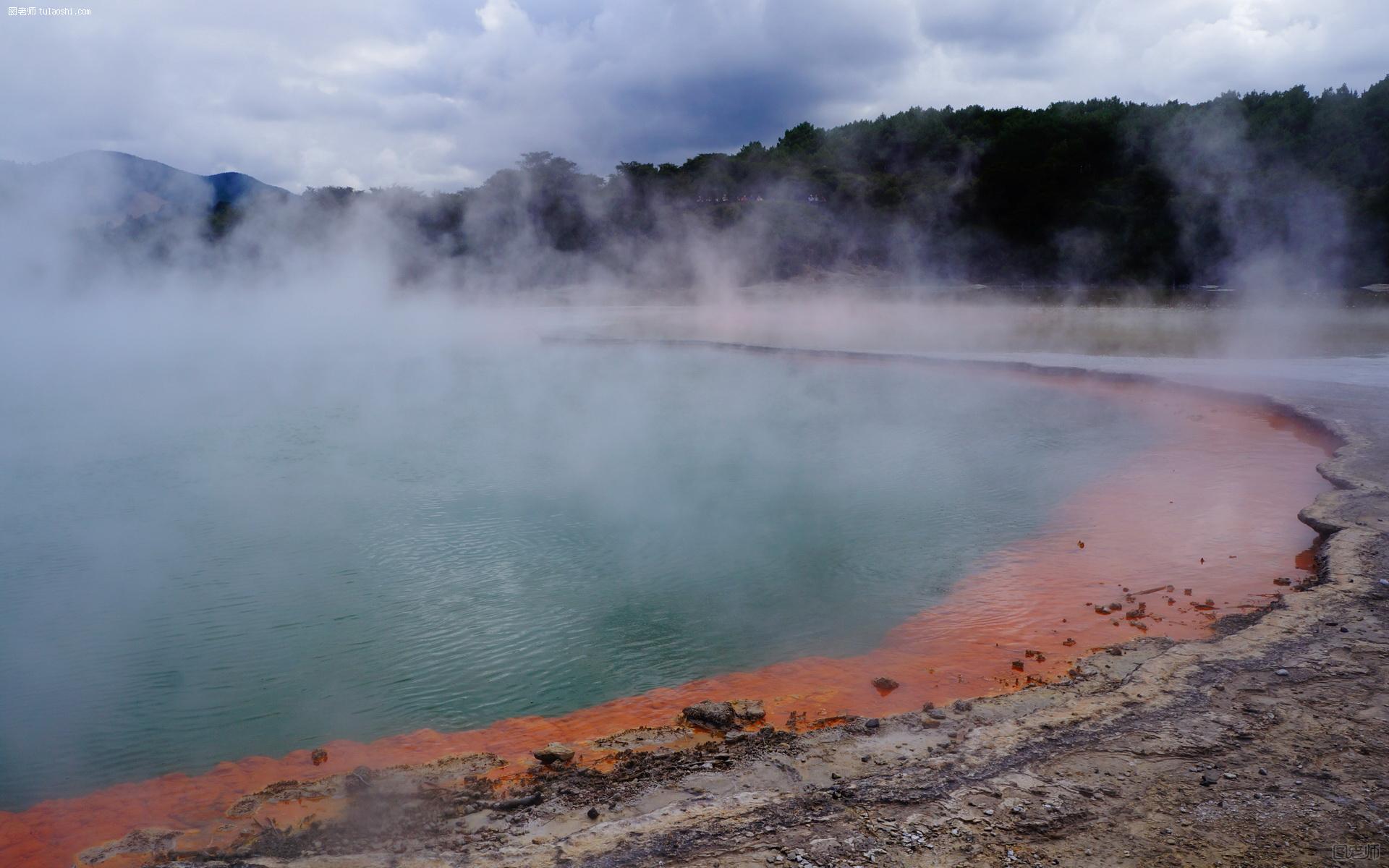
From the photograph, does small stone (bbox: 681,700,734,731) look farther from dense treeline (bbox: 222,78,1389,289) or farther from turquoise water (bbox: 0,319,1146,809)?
dense treeline (bbox: 222,78,1389,289)

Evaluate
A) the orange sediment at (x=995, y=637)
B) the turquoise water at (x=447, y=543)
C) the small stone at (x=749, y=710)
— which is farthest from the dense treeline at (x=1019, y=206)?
the small stone at (x=749, y=710)

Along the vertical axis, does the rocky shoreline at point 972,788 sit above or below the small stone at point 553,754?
above

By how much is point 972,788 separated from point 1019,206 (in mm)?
25450

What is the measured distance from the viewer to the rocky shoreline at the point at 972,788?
2.07 metres

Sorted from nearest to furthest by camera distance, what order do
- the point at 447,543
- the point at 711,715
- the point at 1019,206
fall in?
the point at 711,715 < the point at 447,543 < the point at 1019,206

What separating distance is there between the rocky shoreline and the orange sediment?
6.7 inches

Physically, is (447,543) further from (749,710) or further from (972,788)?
(972,788)

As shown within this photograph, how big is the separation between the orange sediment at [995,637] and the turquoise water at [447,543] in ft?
0.44

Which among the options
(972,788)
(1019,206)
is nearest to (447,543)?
(972,788)

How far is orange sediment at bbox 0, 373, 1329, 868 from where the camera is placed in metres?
2.70

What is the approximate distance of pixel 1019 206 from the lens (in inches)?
976

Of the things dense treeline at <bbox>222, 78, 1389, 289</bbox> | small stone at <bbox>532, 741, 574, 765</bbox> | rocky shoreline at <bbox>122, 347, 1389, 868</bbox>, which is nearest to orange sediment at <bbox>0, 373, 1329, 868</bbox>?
small stone at <bbox>532, 741, 574, 765</bbox>

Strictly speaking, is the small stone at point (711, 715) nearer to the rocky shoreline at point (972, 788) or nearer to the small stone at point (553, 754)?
the rocky shoreline at point (972, 788)

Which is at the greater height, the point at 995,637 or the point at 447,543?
the point at 447,543
